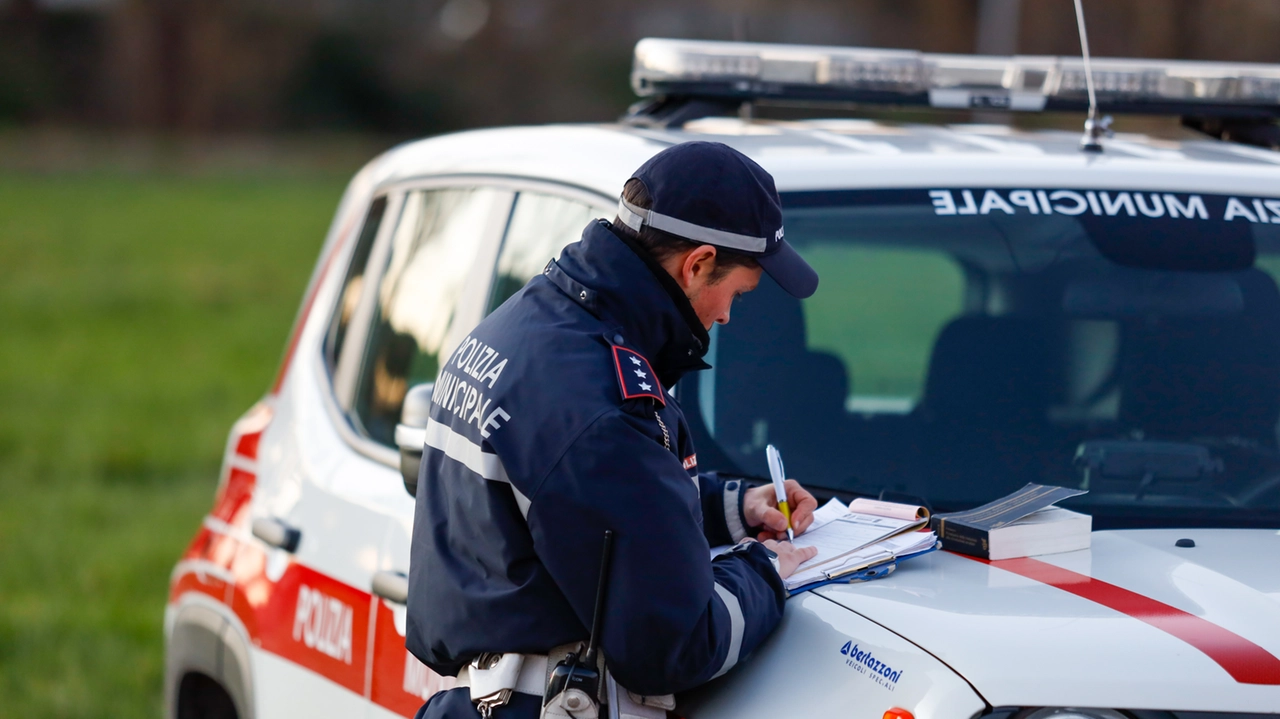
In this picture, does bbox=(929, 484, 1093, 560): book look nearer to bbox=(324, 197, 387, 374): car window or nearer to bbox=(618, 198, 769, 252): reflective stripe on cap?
bbox=(618, 198, 769, 252): reflective stripe on cap

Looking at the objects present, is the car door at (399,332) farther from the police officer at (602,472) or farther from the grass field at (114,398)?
the grass field at (114,398)

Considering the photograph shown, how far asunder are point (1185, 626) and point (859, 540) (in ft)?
1.66

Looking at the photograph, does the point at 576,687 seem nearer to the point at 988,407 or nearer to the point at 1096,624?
the point at 1096,624

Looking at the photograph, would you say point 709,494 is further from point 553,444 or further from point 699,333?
point 553,444

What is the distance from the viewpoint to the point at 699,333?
7.84 ft

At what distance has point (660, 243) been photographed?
2.34 metres

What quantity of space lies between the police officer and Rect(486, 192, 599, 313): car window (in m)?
0.78

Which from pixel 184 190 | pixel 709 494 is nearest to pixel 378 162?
pixel 709 494

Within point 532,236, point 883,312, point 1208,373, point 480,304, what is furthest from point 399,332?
point 883,312

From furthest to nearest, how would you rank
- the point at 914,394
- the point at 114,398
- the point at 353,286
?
the point at 114,398
the point at 914,394
the point at 353,286

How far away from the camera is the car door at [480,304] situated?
297 cm

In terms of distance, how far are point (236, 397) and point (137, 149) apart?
35342 mm

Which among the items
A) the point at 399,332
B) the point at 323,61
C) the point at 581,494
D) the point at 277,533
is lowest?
the point at 323,61

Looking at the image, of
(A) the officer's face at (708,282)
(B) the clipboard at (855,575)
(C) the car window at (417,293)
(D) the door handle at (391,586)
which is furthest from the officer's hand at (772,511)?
(C) the car window at (417,293)
